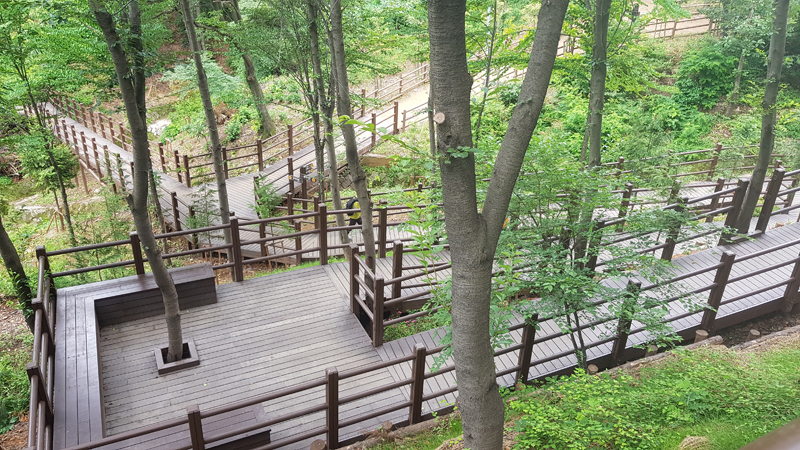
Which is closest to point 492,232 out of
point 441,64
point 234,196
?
point 441,64

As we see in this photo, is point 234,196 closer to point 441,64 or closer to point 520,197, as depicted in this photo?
point 520,197

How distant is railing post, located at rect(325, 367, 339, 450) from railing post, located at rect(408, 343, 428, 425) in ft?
2.96

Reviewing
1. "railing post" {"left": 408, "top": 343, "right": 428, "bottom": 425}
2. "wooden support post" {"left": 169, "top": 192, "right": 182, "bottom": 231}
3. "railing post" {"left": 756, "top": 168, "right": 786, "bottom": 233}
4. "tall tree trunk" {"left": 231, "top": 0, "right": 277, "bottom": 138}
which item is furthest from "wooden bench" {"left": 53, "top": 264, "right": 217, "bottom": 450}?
"railing post" {"left": 756, "top": 168, "right": 786, "bottom": 233}

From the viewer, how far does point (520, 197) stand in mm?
5422

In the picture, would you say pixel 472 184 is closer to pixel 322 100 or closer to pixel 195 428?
pixel 195 428

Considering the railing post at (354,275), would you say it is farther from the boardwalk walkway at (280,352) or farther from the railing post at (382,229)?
the railing post at (382,229)

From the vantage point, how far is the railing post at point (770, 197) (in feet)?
32.4

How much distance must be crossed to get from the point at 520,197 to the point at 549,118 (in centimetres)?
1396

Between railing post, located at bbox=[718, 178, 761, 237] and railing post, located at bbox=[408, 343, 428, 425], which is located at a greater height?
railing post, located at bbox=[718, 178, 761, 237]

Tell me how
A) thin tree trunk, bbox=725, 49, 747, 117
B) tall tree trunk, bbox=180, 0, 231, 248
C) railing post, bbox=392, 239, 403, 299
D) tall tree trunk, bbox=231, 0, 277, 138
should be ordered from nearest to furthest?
railing post, bbox=392, 239, 403, 299 → tall tree trunk, bbox=180, 0, 231, 248 → tall tree trunk, bbox=231, 0, 277, 138 → thin tree trunk, bbox=725, 49, 747, 117

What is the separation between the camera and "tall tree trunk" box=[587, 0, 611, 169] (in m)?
7.92

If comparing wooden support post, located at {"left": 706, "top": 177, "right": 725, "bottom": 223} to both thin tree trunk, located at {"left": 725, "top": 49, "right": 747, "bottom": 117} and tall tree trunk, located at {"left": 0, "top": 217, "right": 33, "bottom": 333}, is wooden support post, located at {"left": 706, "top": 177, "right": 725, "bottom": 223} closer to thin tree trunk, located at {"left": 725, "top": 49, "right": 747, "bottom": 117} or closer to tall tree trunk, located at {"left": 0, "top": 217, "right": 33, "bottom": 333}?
thin tree trunk, located at {"left": 725, "top": 49, "right": 747, "bottom": 117}

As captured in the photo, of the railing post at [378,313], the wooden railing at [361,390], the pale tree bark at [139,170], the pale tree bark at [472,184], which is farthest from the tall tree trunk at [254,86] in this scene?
the pale tree bark at [472,184]

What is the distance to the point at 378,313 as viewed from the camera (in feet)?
22.4
